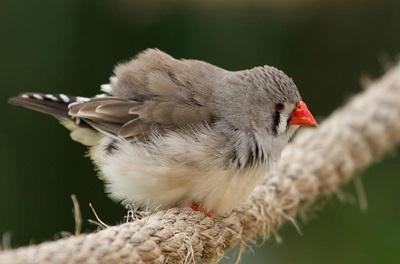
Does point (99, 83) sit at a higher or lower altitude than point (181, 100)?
lower

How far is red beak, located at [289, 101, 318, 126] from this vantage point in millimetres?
2750

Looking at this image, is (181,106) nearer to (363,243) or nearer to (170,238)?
(170,238)

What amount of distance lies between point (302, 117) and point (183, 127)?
0.38 meters

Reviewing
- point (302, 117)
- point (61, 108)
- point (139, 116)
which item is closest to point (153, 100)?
point (139, 116)

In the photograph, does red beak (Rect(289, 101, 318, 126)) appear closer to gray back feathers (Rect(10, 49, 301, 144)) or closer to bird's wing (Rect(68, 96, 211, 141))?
gray back feathers (Rect(10, 49, 301, 144))

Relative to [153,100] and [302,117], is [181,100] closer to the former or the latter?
[153,100]

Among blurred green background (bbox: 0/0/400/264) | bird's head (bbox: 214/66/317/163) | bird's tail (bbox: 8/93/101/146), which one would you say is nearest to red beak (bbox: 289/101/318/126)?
bird's head (bbox: 214/66/317/163)

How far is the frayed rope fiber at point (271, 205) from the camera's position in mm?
1995

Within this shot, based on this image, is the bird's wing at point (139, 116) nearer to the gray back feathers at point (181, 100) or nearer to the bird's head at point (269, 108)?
the gray back feathers at point (181, 100)

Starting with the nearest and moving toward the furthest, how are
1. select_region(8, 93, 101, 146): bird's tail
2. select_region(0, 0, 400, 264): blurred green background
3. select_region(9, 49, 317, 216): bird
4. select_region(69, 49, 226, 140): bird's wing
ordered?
select_region(9, 49, 317, 216): bird
select_region(69, 49, 226, 140): bird's wing
select_region(8, 93, 101, 146): bird's tail
select_region(0, 0, 400, 264): blurred green background

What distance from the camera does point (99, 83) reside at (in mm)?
4281

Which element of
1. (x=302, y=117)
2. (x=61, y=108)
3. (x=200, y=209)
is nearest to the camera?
(x=200, y=209)

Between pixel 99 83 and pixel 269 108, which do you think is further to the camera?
pixel 99 83

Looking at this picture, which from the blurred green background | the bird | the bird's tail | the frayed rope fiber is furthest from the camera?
the blurred green background
